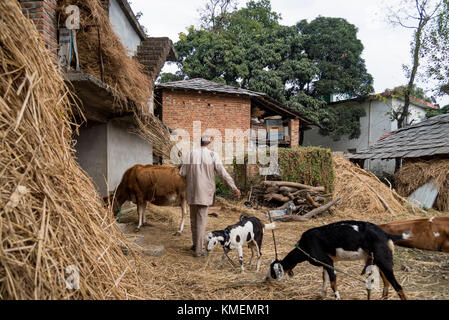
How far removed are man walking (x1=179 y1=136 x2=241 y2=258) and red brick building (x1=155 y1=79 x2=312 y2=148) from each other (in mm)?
10459

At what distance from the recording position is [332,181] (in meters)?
10.4

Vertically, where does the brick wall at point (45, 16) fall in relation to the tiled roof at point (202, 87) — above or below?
below

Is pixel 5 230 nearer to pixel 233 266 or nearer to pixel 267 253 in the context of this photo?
pixel 233 266

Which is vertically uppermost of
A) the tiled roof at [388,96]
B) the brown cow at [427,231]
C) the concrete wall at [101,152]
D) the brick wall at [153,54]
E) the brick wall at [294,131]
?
the tiled roof at [388,96]

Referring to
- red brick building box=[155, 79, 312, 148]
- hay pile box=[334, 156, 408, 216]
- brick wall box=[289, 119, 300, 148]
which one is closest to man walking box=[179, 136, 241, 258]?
hay pile box=[334, 156, 408, 216]

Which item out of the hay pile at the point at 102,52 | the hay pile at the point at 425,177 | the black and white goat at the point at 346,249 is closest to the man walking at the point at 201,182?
the black and white goat at the point at 346,249

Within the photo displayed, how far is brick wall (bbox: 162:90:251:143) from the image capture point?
15.4 metres

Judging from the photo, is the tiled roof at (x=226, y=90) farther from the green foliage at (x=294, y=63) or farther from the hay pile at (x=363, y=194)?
the hay pile at (x=363, y=194)

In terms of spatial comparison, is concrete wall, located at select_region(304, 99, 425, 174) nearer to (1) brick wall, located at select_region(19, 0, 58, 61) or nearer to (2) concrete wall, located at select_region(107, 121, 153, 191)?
(2) concrete wall, located at select_region(107, 121, 153, 191)

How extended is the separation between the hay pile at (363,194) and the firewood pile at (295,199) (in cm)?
77

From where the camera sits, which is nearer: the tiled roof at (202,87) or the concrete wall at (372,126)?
the tiled roof at (202,87)

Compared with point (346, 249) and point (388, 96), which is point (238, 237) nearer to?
point (346, 249)

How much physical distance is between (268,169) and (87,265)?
29.5 ft

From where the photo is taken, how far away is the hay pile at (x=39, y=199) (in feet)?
6.25
